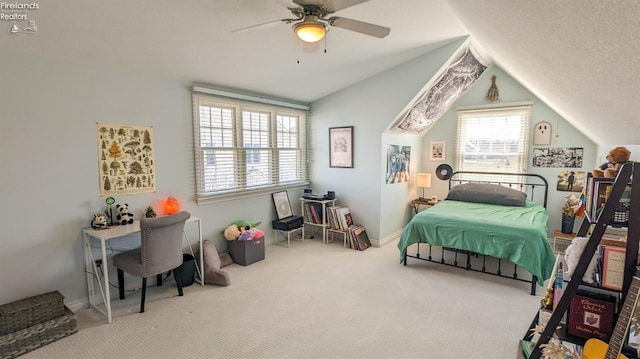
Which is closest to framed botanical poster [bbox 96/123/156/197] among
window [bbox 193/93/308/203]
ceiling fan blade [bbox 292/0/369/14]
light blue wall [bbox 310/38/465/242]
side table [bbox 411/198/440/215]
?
window [bbox 193/93/308/203]

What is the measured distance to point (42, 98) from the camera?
2.57 m

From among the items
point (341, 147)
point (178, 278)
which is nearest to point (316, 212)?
point (341, 147)

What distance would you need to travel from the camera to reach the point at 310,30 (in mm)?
1992

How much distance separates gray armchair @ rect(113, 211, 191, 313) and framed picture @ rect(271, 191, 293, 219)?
6.25 ft

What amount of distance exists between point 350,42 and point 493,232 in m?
2.52

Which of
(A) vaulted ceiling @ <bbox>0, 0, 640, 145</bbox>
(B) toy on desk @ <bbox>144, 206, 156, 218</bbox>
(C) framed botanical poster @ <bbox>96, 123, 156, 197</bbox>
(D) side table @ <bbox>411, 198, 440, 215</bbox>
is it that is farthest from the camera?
(D) side table @ <bbox>411, 198, 440, 215</bbox>

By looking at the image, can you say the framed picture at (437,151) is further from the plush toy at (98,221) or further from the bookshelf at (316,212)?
the plush toy at (98,221)

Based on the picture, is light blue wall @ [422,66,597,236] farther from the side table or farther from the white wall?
the white wall

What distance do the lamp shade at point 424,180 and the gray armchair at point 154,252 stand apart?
154 inches

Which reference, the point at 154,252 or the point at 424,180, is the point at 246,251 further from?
the point at 424,180

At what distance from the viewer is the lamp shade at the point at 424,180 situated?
5.33 metres

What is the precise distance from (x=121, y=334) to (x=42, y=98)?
2076 millimetres

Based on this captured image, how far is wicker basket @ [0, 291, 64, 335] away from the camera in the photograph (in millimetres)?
2275

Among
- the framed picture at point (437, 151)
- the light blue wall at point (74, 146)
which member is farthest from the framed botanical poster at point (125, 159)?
the framed picture at point (437, 151)
